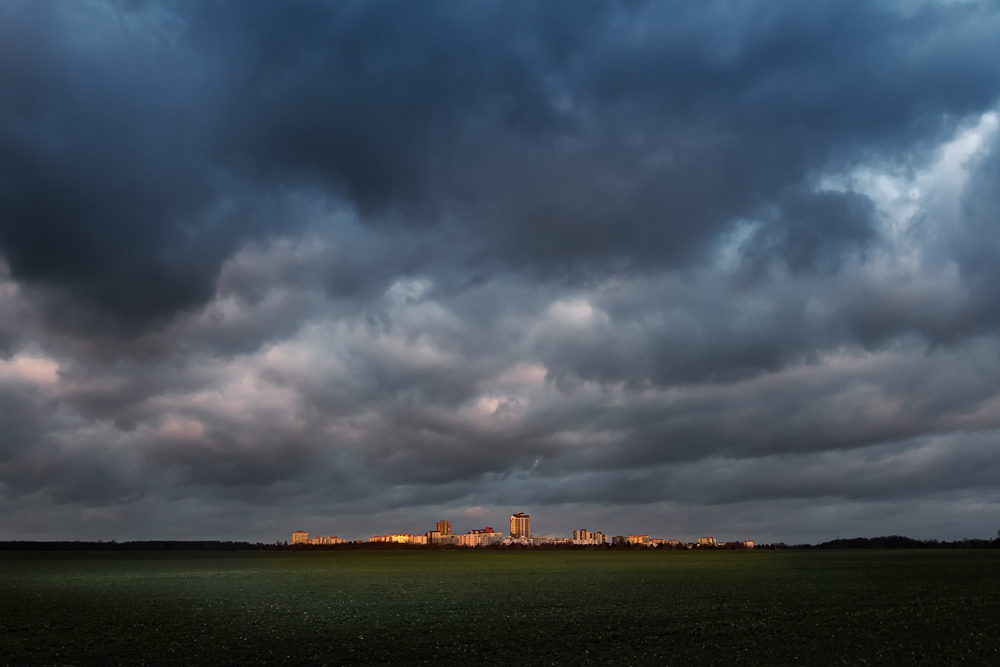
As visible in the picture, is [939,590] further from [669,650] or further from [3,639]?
[3,639]

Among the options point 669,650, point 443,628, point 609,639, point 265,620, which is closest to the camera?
point 669,650

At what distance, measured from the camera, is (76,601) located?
51.9 metres

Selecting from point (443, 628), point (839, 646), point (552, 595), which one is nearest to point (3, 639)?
point (443, 628)

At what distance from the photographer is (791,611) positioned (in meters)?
39.4

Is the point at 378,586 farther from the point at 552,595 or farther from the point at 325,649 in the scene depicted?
the point at 325,649

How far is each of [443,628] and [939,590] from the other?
39.5 metres

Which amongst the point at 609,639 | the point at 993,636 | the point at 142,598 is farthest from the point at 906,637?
the point at 142,598

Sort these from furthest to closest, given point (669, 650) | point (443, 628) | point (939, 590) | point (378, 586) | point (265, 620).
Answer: point (378, 586)
point (939, 590)
point (265, 620)
point (443, 628)
point (669, 650)

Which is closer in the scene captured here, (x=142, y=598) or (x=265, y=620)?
(x=265, y=620)

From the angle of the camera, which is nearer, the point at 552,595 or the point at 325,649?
the point at 325,649

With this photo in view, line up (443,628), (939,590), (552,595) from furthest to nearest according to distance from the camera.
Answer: (552,595) → (939,590) → (443,628)

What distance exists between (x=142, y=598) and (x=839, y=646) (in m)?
53.0

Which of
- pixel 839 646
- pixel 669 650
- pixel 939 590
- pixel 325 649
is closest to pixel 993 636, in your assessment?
pixel 839 646

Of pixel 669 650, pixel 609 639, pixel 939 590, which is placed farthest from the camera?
pixel 939 590
